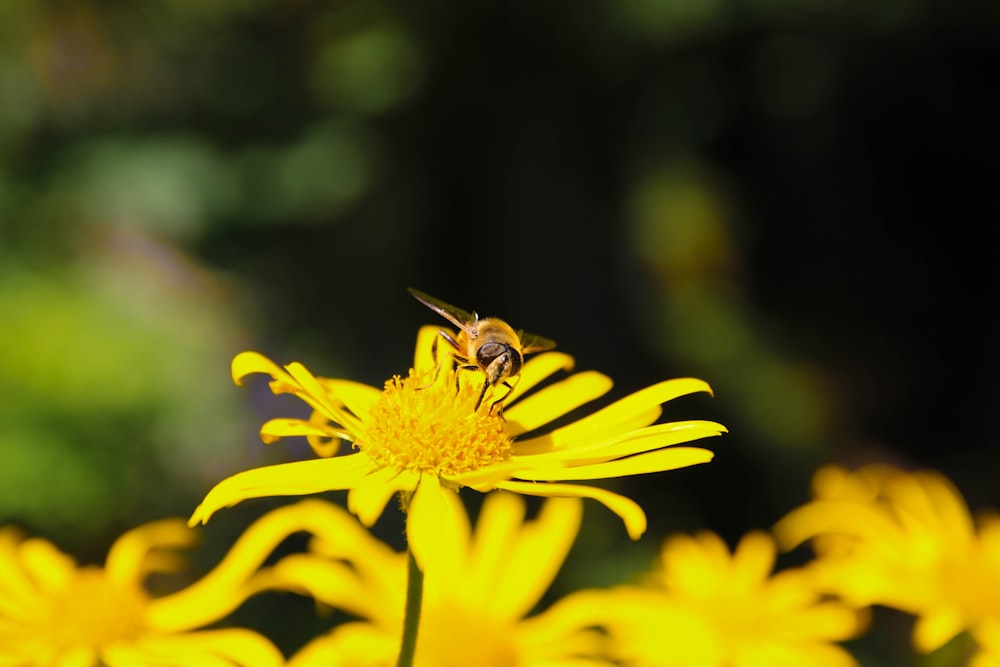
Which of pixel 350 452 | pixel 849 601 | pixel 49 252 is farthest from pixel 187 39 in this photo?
pixel 849 601

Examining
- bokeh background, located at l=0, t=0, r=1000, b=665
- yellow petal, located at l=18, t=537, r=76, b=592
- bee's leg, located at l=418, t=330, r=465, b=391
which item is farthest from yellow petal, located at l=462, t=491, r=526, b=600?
bokeh background, located at l=0, t=0, r=1000, b=665

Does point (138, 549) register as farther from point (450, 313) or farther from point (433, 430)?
point (450, 313)

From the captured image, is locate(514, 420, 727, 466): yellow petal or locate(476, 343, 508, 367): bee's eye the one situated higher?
locate(476, 343, 508, 367): bee's eye

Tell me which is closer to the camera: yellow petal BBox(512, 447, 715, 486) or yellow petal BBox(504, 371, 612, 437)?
yellow petal BBox(512, 447, 715, 486)

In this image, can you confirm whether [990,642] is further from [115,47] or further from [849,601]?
[115,47]

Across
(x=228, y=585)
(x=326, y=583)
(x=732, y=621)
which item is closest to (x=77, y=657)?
(x=228, y=585)

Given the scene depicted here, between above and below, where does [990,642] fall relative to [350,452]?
below

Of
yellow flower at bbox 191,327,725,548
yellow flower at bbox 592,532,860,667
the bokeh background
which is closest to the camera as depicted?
yellow flower at bbox 191,327,725,548

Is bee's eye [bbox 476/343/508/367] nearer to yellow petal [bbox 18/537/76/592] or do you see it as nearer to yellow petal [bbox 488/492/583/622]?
yellow petal [bbox 488/492/583/622]
